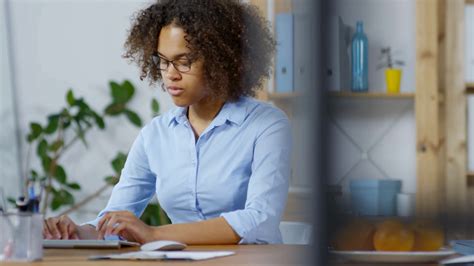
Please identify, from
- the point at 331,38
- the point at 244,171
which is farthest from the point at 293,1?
the point at 244,171

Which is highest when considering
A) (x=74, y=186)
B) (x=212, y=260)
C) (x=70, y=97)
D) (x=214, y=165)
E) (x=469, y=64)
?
(x=469, y=64)

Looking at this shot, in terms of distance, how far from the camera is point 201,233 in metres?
2.02

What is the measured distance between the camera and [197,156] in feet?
7.63

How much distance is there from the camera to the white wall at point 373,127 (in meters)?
0.43

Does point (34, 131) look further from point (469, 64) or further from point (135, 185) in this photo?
point (469, 64)

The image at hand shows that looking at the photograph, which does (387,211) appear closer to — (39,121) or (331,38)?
(331,38)

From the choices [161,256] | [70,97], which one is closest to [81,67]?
[70,97]

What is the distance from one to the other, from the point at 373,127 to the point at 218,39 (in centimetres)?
202

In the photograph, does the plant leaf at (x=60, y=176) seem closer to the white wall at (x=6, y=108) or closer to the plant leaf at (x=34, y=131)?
Answer: the plant leaf at (x=34, y=131)

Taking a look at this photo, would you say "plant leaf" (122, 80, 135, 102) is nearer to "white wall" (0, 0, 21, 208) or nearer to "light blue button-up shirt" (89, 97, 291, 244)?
"white wall" (0, 0, 21, 208)

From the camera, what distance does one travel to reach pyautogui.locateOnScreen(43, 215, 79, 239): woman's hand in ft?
6.72

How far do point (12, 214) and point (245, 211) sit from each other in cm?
66

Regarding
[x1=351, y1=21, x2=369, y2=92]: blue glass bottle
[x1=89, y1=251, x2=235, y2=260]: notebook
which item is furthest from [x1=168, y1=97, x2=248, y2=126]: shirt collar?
[x1=351, y1=21, x2=369, y2=92]: blue glass bottle

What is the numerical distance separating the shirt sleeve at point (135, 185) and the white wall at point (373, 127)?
1.96 m
